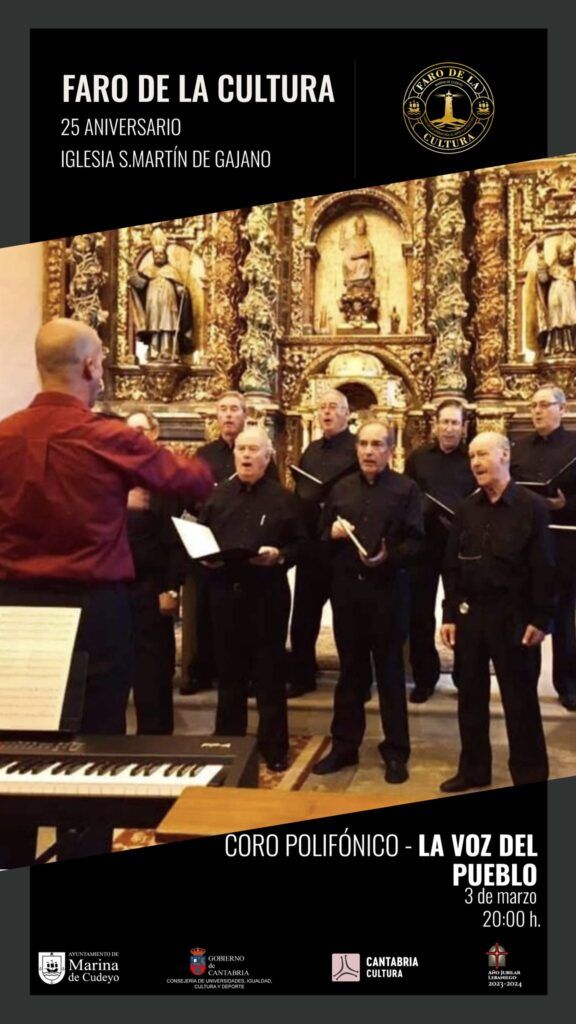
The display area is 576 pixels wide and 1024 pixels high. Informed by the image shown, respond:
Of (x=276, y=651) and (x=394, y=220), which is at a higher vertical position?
(x=394, y=220)

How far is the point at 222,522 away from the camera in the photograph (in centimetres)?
531

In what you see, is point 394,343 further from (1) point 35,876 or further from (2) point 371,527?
(1) point 35,876

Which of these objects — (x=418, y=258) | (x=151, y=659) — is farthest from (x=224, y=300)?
(x=151, y=659)

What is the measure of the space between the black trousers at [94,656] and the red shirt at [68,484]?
5 cm

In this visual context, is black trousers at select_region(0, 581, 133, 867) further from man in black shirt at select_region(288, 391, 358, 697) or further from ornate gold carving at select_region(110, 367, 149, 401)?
ornate gold carving at select_region(110, 367, 149, 401)

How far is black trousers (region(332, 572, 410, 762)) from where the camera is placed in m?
5.07

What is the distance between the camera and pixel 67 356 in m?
3.12

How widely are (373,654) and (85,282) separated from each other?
17.4 ft

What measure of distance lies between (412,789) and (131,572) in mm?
2266

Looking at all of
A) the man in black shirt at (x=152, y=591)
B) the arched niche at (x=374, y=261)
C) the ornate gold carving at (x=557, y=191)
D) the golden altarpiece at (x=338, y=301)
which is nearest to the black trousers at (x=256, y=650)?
the man in black shirt at (x=152, y=591)

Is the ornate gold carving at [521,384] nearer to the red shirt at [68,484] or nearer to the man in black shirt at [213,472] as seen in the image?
the man in black shirt at [213,472]

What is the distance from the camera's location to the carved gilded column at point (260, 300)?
914 centimetres

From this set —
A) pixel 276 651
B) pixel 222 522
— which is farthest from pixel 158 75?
pixel 276 651

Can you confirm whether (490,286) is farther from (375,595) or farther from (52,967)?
(52,967)
